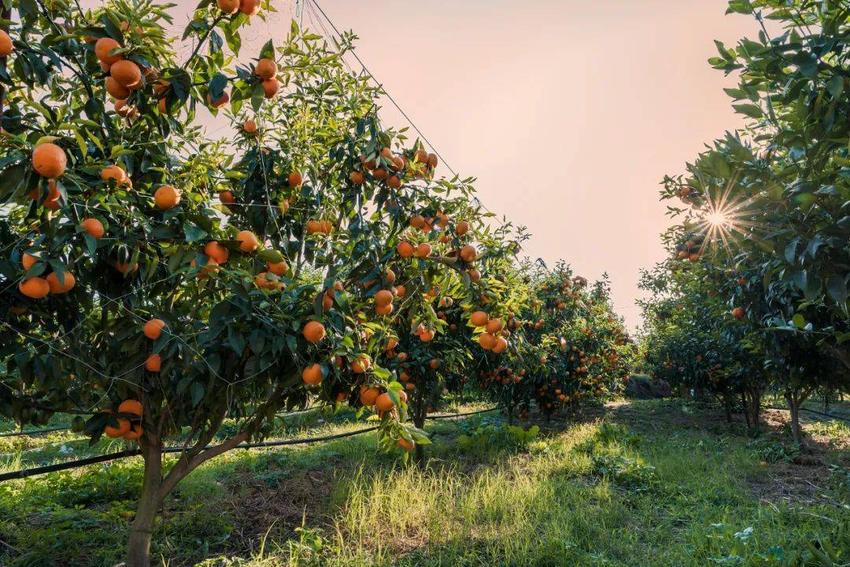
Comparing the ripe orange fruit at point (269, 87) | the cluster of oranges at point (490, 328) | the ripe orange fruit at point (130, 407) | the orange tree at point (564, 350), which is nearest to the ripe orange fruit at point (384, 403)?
the cluster of oranges at point (490, 328)

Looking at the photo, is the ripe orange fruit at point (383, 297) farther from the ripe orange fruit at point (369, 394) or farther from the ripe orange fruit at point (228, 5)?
the ripe orange fruit at point (228, 5)

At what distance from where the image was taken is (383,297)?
2.42 metres

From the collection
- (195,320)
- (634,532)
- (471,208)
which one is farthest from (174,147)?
(634,532)

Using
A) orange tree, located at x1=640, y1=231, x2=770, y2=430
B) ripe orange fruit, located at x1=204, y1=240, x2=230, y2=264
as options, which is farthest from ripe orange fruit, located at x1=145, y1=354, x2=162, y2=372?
orange tree, located at x1=640, y1=231, x2=770, y2=430

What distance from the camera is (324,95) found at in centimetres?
304

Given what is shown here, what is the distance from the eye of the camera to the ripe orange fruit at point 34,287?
159cm

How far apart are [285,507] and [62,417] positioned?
860 cm

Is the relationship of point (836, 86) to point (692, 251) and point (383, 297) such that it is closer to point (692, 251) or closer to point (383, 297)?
point (383, 297)

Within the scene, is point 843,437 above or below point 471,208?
below

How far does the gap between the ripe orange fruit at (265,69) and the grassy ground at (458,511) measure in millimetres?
2598

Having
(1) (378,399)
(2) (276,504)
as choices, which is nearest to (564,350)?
(2) (276,504)

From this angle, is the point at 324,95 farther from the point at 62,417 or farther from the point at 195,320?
the point at 62,417

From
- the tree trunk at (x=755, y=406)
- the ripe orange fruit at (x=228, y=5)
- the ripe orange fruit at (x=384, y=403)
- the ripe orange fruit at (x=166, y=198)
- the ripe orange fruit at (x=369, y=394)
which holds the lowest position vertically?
the tree trunk at (x=755, y=406)

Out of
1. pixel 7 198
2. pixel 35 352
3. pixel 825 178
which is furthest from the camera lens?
pixel 35 352
